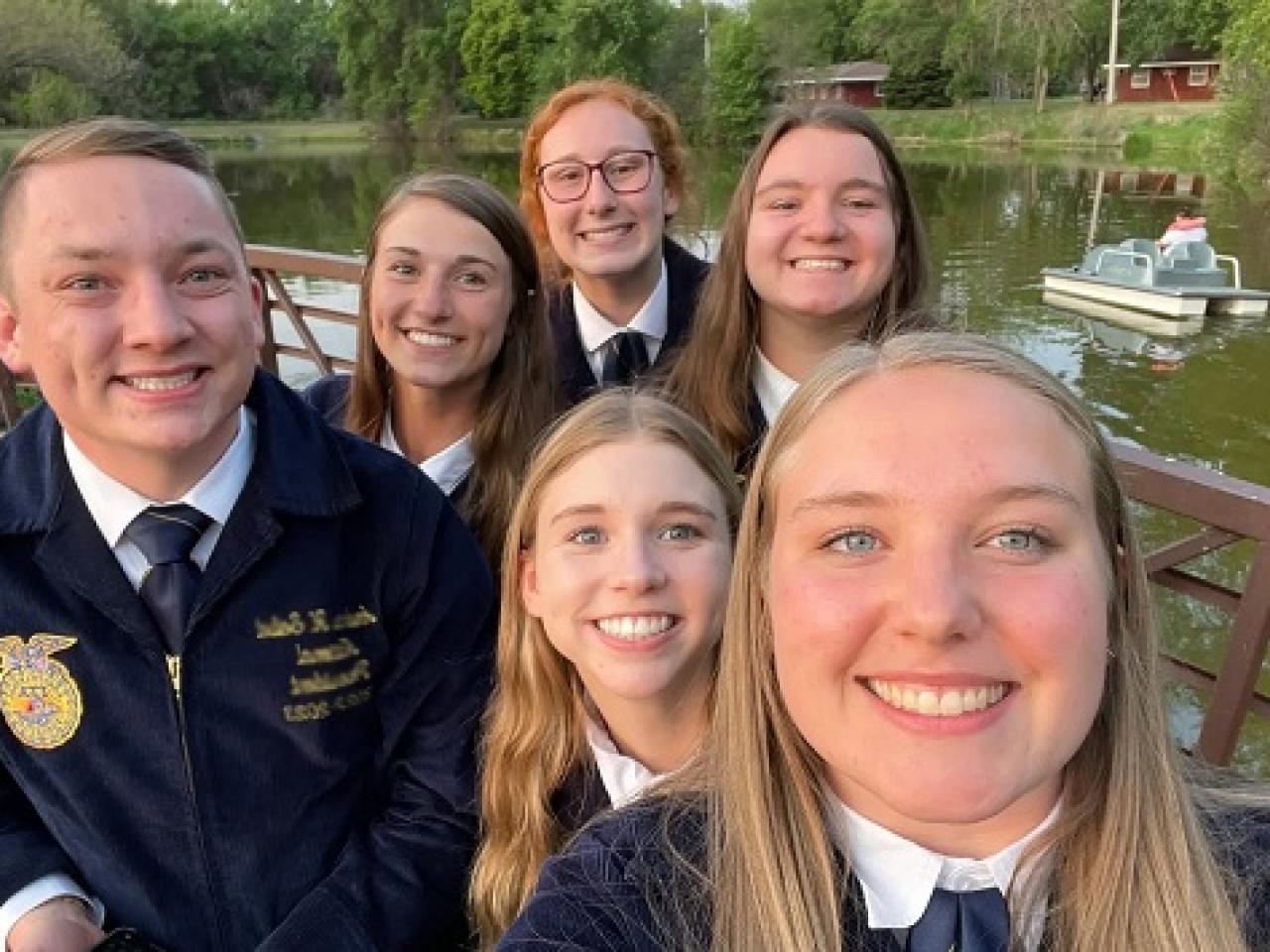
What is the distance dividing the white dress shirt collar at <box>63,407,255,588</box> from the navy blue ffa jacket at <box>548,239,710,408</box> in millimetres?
1167

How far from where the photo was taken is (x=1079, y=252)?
20.1 m

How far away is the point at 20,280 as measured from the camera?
62.3 inches

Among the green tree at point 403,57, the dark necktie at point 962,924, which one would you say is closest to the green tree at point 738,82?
the green tree at point 403,57

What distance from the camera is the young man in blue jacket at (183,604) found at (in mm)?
1587

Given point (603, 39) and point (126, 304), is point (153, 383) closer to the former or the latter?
point (126, 304)

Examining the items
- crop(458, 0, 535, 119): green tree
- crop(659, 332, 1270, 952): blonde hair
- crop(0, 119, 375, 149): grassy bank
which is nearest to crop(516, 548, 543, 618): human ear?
crop(659, 332, 1270, 952): blonde hair

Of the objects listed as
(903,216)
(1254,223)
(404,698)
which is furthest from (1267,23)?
(404,698)

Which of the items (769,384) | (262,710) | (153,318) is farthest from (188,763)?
(769,384)

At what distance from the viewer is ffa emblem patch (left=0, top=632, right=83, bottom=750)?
167 cm

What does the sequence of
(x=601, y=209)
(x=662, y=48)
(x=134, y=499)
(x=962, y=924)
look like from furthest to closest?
(x=662, y=48) → (x=601, y=209) → (x=134, y=499) → (x=962, y=924)

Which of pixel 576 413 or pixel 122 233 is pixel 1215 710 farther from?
pixel 122 233

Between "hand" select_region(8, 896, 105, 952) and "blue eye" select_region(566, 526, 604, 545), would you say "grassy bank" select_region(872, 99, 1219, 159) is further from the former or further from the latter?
"hand" select_region(8, 896, 105, 952)

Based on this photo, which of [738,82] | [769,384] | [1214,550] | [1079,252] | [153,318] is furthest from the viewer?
[738,82]

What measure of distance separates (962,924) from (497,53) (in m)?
54.7
